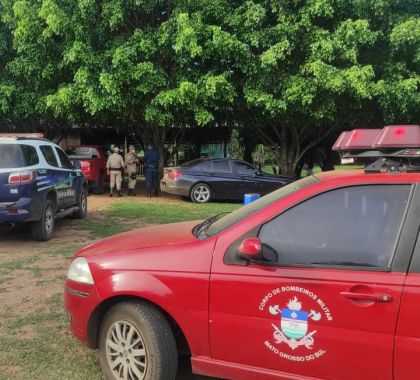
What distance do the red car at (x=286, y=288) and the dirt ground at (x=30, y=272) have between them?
71 centimetres

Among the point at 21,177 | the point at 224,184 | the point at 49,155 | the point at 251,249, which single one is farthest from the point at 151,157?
the point at 251,249

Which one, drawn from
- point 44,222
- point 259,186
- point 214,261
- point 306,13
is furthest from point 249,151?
point 214,261

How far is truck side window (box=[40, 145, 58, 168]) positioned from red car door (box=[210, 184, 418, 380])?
675 cm

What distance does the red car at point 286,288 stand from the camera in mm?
2836

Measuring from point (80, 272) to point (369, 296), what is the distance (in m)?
2.00

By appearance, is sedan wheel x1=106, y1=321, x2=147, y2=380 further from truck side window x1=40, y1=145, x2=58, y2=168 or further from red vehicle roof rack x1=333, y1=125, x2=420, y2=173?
truck side window x1=40, y1=145, x2=58, y2=168

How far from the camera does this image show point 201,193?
15758 millimetres

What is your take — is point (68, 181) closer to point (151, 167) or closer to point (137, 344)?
point (151, 167)

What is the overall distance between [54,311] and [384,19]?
44.2 feet

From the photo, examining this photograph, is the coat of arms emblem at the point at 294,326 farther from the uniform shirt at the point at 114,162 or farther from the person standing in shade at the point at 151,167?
the person standing in shade at the point at 151,167

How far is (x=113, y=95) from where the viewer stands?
46.2 feet

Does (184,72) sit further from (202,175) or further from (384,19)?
(384,19)

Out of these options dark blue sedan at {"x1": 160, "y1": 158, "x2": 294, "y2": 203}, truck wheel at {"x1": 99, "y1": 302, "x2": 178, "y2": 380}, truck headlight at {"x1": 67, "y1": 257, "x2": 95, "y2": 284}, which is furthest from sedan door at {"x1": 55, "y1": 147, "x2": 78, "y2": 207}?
truck wheel at {"x1": 99, "y1": 302, "x2": 178, "y2": 380}

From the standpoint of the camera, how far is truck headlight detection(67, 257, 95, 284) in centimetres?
364
